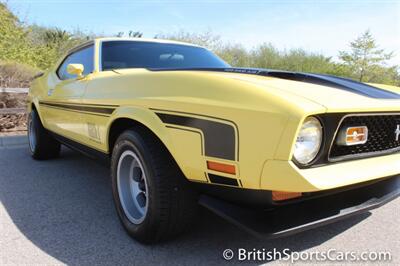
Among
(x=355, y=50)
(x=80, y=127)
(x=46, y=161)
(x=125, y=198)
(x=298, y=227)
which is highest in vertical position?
(x=355, y=50)

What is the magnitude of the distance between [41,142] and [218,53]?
15.2 meters

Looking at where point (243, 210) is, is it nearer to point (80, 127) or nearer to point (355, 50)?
point (80, 127)

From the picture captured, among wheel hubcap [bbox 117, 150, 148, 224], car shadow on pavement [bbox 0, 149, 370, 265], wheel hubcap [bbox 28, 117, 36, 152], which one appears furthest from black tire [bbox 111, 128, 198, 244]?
wheel hubcap [bbox 28, 117, 36, 152]

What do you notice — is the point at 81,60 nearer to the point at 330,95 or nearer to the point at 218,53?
the point at 330,95

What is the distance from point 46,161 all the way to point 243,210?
12.4 feet

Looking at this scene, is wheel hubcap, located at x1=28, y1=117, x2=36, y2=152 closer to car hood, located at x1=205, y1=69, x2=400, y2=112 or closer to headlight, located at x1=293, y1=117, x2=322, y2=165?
car hood, located at x1=205, y1=69, x2=400, y2=112

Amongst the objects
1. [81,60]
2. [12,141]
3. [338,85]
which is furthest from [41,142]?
[338,85]

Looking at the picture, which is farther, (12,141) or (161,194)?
(12,141)

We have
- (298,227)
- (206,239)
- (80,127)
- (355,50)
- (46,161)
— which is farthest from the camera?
(355,50)

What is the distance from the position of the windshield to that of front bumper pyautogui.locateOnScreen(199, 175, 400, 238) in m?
1.71

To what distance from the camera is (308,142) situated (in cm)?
161

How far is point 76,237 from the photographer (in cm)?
237

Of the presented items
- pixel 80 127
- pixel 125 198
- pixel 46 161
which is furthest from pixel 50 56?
pixel 125 198

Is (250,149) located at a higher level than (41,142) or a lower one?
higher
